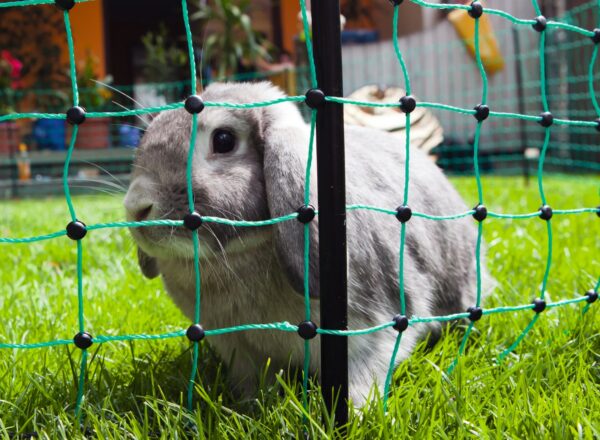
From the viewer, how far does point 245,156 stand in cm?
135

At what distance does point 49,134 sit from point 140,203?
7657 millimetres

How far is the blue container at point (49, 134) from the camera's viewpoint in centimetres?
816

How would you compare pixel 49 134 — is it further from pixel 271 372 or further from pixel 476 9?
pixel 476 9

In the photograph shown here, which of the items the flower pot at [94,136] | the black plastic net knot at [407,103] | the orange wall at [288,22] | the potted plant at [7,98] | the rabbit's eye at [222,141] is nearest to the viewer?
the black plastic net knot at [407,103]

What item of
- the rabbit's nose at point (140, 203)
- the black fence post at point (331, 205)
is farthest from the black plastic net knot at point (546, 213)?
the rabbit's nose at point (140, 203)

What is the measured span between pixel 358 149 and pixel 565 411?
74 centimetres

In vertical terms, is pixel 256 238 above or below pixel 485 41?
below

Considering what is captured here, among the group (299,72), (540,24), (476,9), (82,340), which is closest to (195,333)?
(82,340)

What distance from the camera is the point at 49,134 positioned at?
827 cm

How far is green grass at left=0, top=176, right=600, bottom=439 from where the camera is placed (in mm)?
1064

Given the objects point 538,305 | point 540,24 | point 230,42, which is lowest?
point 538,305

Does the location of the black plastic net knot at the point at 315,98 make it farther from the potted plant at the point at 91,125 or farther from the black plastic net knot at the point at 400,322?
the potted plant at the point at 91,125

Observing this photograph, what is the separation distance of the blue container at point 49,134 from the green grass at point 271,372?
6.35 meters

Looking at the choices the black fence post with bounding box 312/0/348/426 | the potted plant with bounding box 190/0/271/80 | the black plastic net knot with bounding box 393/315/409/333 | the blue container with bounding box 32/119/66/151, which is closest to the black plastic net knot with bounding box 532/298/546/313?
the black plastic net knot with bounding box 393/315/409/333
